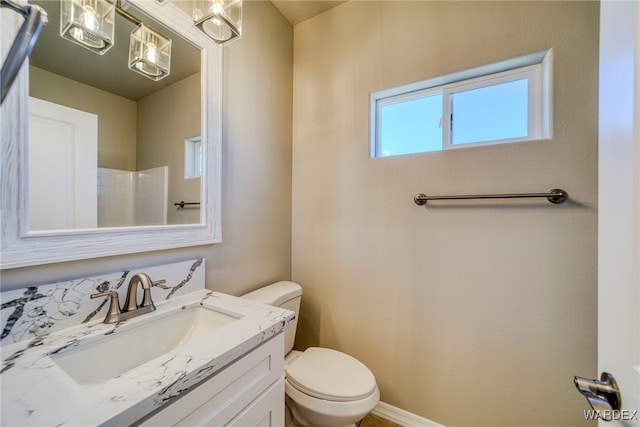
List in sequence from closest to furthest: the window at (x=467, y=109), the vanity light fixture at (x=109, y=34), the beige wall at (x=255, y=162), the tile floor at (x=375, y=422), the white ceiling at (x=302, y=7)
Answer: the vanity light fixture at (x=109, y=34), the window at (x=467, y=109), the beige wall at (x=255, y=162), the tile floor at (x=375, y=422), the white ceiling at (x=302, y=7)

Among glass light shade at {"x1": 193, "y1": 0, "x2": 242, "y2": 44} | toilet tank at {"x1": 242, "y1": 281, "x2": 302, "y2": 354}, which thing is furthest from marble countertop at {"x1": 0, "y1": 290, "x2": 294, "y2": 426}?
glass light shade at {"x1": 193, "y1": 0, "x2": 242, "y2": 44}

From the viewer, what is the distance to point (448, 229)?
4.05 feet

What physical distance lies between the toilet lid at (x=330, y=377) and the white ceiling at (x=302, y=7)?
2.15m

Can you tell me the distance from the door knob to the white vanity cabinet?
75 cm

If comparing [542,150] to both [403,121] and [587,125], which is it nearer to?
[587,125]

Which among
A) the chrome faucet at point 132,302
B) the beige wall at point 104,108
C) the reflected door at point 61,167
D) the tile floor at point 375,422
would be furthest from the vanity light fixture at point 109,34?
the tile floor at point 375,422

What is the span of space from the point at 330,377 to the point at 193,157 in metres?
1.24

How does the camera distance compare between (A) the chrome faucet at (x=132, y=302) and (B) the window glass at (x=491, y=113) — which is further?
(B) the window glass at (x=491, y=113)

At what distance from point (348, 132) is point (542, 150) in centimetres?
96

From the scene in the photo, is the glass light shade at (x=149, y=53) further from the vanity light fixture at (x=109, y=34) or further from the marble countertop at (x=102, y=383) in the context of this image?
the marble countertop at (x=102, y=383)

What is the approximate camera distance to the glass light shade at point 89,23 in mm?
758

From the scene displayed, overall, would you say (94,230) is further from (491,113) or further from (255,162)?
(491,113)

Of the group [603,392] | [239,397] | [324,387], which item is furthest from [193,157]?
[603,392]

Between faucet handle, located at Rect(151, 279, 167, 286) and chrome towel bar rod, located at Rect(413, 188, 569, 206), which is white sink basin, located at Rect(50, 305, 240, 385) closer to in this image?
faucet handle, located at Rect(151, 279, 167, 286)
